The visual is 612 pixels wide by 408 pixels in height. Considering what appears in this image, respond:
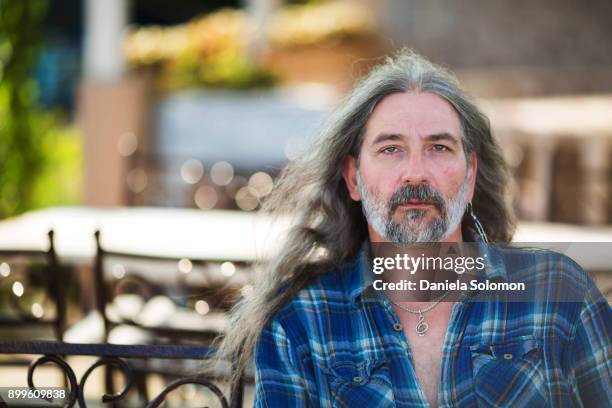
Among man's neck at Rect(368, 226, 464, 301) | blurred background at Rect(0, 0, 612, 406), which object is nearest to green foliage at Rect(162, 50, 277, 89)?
blurred background at Rect(0, 0, 612, 406)

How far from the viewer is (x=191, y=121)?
23.4 ft

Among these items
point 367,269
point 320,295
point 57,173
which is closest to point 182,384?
point 320,295

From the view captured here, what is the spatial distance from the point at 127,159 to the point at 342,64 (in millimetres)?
5210

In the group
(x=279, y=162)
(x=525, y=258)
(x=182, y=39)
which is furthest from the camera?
(x=182, y=39)

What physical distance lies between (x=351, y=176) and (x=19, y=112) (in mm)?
4312

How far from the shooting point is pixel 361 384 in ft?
5.45

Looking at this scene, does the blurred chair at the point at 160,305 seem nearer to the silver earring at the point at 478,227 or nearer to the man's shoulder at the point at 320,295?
the man's shoulder at the point at 320,295

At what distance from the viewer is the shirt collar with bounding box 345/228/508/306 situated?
178 centimetres

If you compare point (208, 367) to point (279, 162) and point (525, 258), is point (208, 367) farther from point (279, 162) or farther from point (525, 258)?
point (279, 162)

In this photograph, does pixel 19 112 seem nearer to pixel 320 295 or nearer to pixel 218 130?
pixel 218 130

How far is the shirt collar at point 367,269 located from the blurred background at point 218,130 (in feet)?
0.78

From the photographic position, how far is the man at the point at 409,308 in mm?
1653

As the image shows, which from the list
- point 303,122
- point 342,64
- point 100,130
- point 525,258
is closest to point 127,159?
point 100,130

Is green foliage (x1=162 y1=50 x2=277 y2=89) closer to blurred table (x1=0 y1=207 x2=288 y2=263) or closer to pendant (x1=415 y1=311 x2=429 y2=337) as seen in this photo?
blurred table (x1=0 y1=207 x2=288 y2=263)
